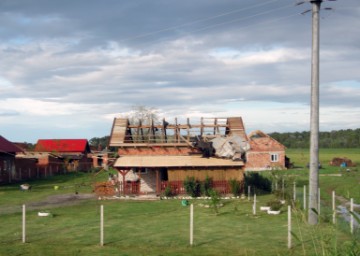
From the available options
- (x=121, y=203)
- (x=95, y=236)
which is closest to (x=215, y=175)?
(x=121, y=203)

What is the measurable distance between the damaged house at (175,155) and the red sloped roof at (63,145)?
33378mm

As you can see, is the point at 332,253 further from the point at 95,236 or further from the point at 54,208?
the point at 54,208

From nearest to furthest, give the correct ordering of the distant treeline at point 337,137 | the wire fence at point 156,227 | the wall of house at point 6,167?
the wire fence at point 156,227, the wall of house at point 6,167, the distant treeline at point 337,137

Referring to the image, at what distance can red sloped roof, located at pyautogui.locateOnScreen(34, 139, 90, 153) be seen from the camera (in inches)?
2800

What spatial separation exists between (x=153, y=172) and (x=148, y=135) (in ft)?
11.7

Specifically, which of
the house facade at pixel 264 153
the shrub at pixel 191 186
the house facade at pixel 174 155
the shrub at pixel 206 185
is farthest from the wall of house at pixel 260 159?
the shrub at pixel 191 186

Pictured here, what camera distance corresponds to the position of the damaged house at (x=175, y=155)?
107 ft

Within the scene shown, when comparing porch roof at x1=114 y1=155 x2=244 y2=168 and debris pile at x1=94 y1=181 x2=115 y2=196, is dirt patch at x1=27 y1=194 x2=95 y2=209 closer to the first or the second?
debris pile at x1=94 y1=181 x2=115 y2=196

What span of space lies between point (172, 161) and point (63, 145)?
42.3m

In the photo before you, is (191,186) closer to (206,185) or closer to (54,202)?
(206,185)

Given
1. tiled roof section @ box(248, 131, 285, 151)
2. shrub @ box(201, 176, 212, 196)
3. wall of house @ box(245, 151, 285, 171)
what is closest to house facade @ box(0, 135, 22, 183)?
shrub @ box(201, 176, 212, 196)

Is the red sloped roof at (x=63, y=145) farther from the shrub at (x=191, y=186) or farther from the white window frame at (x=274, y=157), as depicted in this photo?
the shrub at (x=191, y=186)

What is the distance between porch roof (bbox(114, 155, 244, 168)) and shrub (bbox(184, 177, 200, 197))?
1.08 metres

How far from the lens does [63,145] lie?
7244cm
